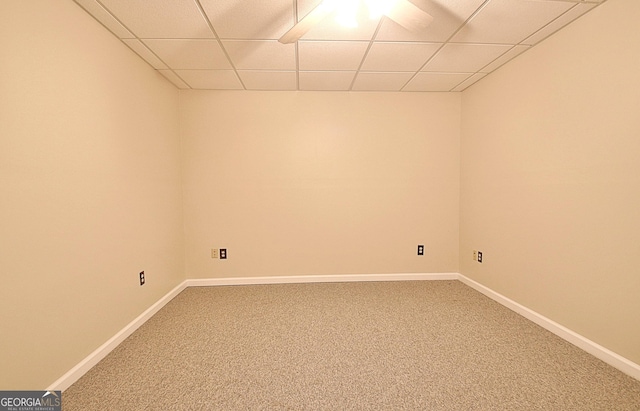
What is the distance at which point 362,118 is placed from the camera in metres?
2.90

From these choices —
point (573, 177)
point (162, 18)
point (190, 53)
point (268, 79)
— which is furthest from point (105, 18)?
point (573, 177)

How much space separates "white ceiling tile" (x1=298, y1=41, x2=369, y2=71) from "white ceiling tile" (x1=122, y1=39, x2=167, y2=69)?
119cm

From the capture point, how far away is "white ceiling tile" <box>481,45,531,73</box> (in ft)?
6.56

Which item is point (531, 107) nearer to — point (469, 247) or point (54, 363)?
point (469, 247)

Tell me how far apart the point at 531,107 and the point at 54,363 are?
11.6 ft

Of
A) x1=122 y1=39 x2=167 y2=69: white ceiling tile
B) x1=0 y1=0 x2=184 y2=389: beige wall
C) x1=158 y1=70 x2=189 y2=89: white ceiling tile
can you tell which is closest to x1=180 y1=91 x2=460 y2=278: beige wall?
x1=158 y1=70 x2=189 y2=89: white ceiling tile

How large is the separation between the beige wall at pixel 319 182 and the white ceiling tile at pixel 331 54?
1.93ft

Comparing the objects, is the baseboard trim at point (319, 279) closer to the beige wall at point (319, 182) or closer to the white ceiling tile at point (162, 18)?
the beige wall at point (319, 182)

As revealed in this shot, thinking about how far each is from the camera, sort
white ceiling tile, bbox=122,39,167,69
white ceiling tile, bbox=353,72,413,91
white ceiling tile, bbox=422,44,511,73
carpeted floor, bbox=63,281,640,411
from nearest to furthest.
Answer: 1. carpeted floor, bbox=63,281,640,411
2. white ceiling tile, bbox=122,39,167,69
3. white ceiling tile, bbox=422,44,511,73
4. white ceiling tile, bbox=353,72,413,91

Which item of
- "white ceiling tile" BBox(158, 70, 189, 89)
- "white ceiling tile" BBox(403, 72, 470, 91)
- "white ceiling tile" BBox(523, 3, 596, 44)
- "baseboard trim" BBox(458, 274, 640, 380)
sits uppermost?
"white ceiling tile" BBox(158, 70, 189, 89)

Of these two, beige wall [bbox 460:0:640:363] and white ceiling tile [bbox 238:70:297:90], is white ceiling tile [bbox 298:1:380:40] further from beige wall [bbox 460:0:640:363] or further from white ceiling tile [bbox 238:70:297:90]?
beige wall [bbox 460:0:640:363]

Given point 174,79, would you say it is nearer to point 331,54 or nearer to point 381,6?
point 331,54

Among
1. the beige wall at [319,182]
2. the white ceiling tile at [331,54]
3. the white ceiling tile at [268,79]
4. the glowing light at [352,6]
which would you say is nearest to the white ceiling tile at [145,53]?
the beige wall at [319,182]

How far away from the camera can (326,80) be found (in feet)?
8.44
